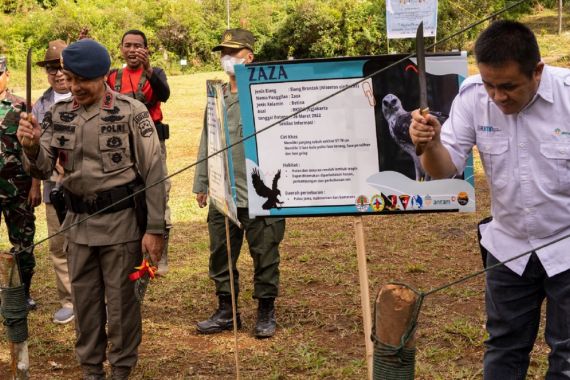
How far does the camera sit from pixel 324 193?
13.3ft

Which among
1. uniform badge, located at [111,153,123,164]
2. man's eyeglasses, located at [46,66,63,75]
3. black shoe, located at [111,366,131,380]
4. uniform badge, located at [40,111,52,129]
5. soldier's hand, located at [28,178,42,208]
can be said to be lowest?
black shoe, located at [111,366,131,380]

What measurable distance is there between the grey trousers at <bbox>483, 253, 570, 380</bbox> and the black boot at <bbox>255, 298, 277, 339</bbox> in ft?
8.07

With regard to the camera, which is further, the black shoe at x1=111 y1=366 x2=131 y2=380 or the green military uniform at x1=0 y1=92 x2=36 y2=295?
the green military uniform at x1=0 y1=92 x2=36 y2=295

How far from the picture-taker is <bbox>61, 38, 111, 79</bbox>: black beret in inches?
174

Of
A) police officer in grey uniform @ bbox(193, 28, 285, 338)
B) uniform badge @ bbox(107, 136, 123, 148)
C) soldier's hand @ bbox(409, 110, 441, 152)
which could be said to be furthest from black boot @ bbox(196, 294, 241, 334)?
soldier's hand @ bbox(409, 110, 441, 152)

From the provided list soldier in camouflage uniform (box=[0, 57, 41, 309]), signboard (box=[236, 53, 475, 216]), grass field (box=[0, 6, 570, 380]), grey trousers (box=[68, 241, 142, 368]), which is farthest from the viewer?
soldier in camouflage uniform (box=[0, 57, 41, 309])

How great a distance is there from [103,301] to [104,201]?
0.62 meters

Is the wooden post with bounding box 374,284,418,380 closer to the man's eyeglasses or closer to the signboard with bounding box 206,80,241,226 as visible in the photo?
the signboard with bounding box 206,80,241,226

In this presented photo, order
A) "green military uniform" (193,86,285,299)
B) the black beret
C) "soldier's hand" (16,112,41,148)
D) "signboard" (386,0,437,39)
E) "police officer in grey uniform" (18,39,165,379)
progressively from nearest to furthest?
1. "soldier's hand" (16,112,41,148)
2. the black beret
3. "police officer in grey uniform" (18,39,165,379)
4. "green military uniform" (193,86,285,299)
5. "signboard" (386,0,437,39)

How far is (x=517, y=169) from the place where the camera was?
10.3 ft

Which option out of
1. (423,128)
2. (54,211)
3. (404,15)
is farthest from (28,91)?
(404,15)

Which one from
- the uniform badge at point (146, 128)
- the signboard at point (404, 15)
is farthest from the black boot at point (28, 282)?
the signboard at point (404, 15)

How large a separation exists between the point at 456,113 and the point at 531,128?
336 mm

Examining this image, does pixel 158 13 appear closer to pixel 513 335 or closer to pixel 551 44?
pixel 551 44
